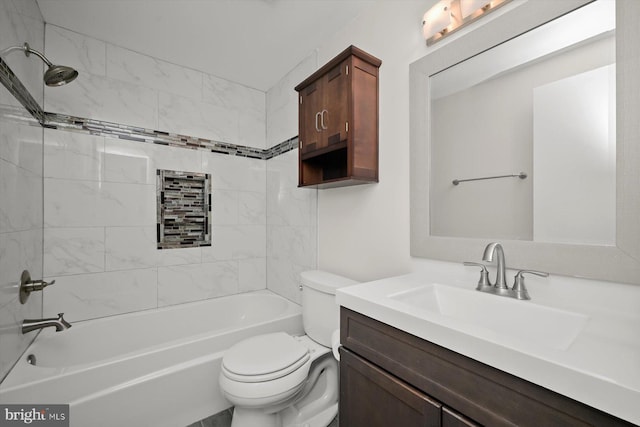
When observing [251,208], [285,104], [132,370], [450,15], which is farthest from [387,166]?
[132,370]

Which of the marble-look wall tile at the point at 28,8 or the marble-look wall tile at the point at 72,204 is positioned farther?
the marble-look wall tile at the point at 72,204

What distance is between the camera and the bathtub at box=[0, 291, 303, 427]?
1248 mm

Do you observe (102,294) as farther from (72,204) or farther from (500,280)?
(500,280)

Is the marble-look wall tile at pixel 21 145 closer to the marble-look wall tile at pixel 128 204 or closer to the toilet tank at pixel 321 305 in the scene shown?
the marble-look wall tile at pixel 128 204

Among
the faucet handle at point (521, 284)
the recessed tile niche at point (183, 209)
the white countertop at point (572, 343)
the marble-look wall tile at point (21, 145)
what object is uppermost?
the marble-look wall tile at point (21, 145)

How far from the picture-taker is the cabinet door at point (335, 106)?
4.77 feet

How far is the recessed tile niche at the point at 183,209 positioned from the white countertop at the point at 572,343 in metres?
1.76

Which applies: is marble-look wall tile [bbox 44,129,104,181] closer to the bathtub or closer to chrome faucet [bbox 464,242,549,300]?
the bathtub

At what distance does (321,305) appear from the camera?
63.6 inches

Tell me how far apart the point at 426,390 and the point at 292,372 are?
81cm

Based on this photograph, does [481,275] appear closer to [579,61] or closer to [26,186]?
[579,61]

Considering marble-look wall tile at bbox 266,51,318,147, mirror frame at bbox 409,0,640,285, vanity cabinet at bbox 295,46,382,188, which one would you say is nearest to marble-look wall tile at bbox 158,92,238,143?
marble-look wall tile at bbox 266,51,318,147

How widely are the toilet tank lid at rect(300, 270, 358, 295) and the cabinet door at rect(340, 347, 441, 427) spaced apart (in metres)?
0.56

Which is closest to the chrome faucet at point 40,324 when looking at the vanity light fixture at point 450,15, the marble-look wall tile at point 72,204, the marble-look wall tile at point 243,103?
the marble-look wall tile at point 72,204
